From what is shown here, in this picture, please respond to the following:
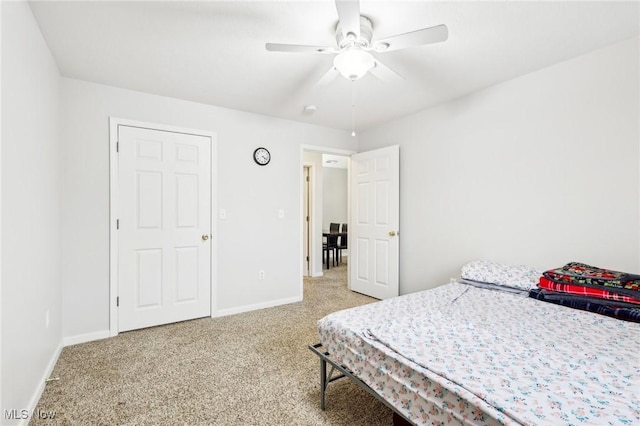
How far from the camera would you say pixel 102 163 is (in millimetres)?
2764

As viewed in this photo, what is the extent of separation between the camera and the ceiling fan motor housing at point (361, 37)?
1717 millimetres

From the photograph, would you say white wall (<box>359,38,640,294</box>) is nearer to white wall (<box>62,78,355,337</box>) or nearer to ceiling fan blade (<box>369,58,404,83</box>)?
ceiling fan blade (<box>369,58,404,83</box>)

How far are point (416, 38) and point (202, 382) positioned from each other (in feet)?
8.26

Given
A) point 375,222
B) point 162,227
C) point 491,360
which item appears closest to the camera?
point 491,360

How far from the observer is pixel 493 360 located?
4.20 feet

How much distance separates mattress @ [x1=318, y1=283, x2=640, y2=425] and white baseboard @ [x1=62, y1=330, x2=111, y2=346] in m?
2.25

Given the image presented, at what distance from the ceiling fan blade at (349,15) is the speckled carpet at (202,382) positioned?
2.14 meters

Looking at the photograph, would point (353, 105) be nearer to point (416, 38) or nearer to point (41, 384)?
point (416, 38)

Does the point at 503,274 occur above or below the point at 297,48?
below

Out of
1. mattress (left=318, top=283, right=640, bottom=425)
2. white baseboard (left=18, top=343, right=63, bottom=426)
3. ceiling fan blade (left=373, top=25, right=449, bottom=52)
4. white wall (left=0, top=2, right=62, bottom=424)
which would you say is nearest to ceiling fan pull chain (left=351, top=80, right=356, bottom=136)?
ceiling fan blade (left=373, top=25, right=449, bottom=52)

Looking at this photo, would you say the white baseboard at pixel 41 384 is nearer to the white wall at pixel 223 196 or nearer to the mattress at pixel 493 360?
the white wall at pixel 223 196

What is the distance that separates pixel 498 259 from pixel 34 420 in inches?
140

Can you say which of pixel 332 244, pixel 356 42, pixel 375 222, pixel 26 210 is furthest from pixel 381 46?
pixel 332 244

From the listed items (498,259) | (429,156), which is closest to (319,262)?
(429,156)
